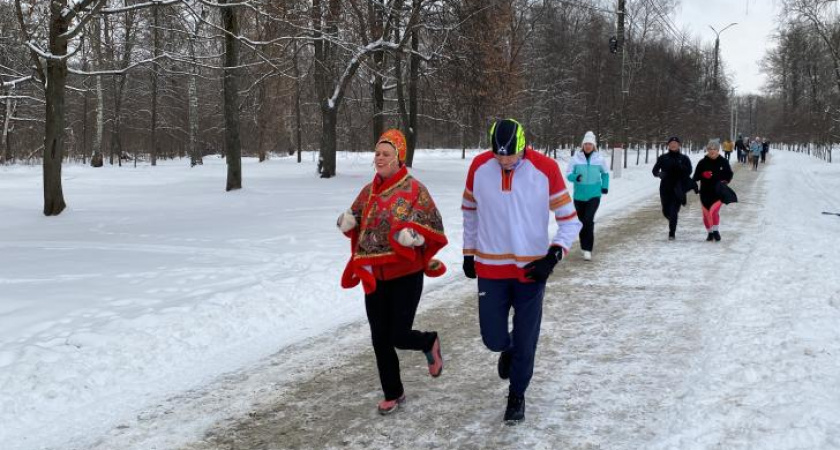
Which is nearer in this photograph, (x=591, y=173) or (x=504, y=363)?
(x=504, y=363)

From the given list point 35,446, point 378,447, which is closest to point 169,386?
point 35,446

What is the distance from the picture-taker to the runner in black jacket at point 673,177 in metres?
11.1

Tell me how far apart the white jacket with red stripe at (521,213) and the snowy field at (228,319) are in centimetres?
129

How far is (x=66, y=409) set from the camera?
433 centimetres

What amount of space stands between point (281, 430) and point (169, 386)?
1.32 m

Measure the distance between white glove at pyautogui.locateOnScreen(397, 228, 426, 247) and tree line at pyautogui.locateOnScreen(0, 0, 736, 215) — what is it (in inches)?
357

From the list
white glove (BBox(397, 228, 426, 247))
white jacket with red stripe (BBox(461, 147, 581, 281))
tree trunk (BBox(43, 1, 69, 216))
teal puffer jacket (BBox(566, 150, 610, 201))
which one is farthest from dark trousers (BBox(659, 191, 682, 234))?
tree trunk (BBox(43, 1, 69, 216))

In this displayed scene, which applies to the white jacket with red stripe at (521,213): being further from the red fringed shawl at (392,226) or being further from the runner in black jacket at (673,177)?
the runner in black jacket at (673,177)

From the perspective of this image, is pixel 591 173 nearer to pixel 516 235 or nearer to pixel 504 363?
pixel 504 363

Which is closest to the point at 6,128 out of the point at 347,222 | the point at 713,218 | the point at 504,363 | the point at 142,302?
the point at 142,302

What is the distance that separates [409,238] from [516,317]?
0.85m

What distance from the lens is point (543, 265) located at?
3.62m

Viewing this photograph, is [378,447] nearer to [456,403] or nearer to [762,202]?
[456,403]

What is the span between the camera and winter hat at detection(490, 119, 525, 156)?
367cm
